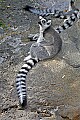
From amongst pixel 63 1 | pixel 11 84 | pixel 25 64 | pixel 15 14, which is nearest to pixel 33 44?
pixel 25 64

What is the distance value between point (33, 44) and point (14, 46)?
2.03 feet

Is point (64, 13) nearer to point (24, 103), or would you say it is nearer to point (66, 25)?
point (66, 25)

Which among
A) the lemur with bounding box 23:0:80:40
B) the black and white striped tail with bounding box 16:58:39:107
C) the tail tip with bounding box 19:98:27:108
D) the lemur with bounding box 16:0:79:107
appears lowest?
the tail tip with bounding box 19:98:27:108

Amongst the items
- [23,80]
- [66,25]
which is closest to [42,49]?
[23,80]

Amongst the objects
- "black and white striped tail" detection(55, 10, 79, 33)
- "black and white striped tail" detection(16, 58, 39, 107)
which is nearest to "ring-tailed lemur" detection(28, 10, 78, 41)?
"black and white striped tail" detection(55, 10, 79, 33)

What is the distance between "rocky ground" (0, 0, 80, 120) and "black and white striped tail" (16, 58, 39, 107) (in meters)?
0.10

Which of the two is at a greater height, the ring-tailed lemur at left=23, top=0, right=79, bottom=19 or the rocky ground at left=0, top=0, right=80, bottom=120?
the ring-tailed lemur at left=23, top=0, right=79, bottom=19

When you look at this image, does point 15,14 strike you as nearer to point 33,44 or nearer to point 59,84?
point 33,44

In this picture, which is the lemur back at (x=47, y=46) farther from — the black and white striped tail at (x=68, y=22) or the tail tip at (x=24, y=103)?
the tail tip at (x=24, y=103)

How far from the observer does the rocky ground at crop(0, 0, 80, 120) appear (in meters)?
5.42

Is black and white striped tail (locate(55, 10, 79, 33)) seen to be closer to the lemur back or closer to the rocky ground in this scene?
the rocky ground

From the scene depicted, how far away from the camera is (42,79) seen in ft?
20.2

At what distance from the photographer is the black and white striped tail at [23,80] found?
5.50 meters

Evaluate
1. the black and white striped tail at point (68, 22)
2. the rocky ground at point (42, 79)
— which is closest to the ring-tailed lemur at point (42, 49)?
the rocky ground at point (42, 79)
